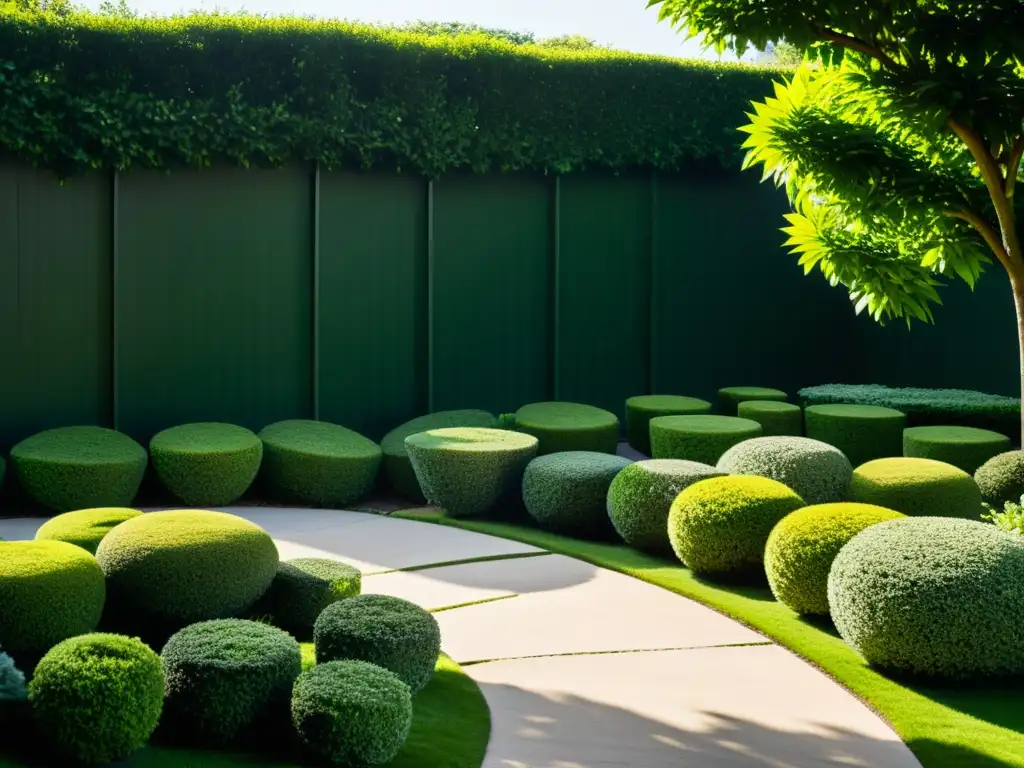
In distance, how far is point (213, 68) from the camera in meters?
10.3

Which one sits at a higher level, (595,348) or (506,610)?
(595,348)

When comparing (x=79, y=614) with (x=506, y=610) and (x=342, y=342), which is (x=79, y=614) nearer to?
(x=506, y=610)

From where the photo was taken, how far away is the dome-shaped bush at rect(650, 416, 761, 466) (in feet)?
32.1

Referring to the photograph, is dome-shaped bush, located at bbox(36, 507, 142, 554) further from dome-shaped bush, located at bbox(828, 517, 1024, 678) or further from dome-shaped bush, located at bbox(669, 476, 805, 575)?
dome-shaped bush, located at bbox(828, 517, 1024, 678)

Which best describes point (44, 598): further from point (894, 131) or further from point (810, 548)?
point (894, 131)

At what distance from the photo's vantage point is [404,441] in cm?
999

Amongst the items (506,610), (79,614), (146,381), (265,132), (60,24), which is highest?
(60,24)

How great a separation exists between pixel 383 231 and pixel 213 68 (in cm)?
225

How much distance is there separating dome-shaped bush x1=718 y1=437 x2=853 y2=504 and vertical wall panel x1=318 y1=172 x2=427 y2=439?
4.24 metres

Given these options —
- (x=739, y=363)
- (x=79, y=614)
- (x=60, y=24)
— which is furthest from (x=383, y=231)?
(x=79, y=614)

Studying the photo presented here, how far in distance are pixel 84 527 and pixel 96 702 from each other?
206 centimetres

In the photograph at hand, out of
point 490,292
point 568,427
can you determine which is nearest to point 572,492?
point 568,427

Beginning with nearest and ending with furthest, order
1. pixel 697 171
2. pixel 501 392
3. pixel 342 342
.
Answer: pixel 342 342, pixel 501 392, pixel 697 171

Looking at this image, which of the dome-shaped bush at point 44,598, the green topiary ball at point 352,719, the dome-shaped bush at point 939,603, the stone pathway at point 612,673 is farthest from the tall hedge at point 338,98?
the dome-shaped bush at point 939,603
